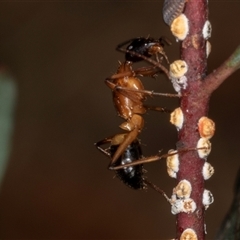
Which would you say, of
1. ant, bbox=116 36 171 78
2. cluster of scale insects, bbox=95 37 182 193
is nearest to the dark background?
cluster of scale insects, bbox=95 37 182 193

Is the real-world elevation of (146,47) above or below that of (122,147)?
above

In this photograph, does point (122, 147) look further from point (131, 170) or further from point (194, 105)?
point (194, 105)

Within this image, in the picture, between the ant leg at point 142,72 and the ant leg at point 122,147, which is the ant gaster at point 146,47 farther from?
the ant leg at point 122,147

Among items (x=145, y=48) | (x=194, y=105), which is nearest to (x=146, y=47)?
(x=145, y=48)

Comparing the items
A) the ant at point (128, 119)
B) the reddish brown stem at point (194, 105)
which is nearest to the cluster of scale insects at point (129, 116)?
the ant at point (128, 119)

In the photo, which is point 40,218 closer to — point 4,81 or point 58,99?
point 58,99

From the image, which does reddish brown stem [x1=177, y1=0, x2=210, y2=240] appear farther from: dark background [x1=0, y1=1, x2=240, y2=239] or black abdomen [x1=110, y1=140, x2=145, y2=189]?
dark background [x1=0, y1=1, x2=240, y2=239]
